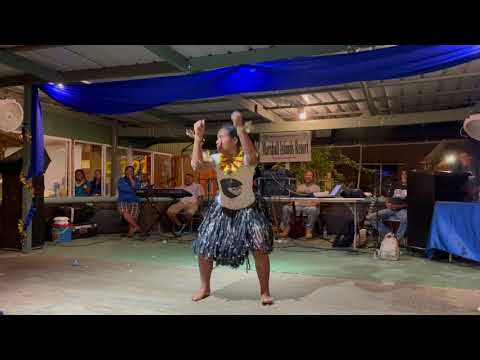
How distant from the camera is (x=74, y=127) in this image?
9914 millimetres

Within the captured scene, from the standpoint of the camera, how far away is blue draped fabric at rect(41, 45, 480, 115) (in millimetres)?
3918

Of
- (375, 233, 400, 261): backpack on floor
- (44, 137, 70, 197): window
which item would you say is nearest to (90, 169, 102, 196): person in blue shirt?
(44, 137, 70, 197): window

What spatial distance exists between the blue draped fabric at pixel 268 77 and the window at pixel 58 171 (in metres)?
4.19

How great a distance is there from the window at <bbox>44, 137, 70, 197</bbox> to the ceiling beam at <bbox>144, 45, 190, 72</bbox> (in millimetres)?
5580

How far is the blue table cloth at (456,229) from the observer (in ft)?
16.9

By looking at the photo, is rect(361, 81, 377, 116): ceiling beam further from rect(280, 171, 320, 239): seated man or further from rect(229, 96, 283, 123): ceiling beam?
rect(229, 96, 283, 123): ceiling beam

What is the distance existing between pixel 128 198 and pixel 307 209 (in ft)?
11.9

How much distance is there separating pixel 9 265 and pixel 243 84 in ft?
12.2

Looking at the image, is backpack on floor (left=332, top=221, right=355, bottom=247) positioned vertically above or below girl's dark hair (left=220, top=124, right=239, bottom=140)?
below

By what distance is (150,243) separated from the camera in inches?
291

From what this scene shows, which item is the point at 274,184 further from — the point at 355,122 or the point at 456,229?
the point at 456,229

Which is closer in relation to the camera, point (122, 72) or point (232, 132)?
point (232, 132)

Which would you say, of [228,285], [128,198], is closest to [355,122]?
[128,198]

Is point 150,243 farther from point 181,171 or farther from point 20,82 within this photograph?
point 181,171
